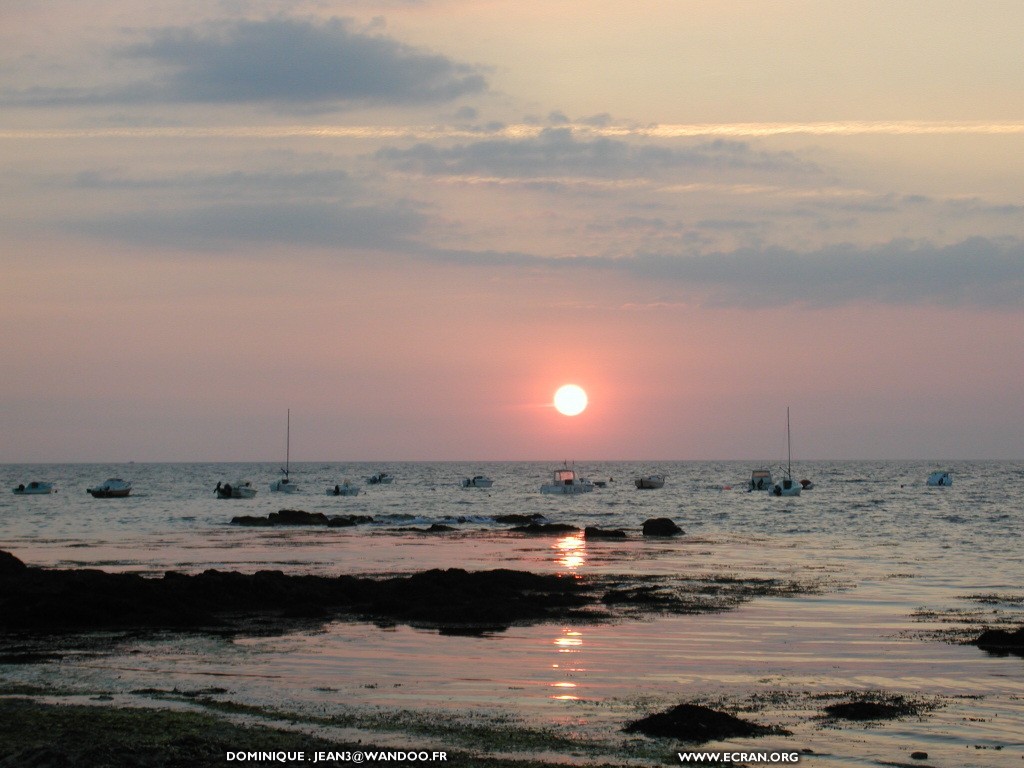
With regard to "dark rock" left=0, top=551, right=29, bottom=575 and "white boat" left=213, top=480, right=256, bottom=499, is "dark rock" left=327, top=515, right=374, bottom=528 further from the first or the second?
"white boat" left=213, top=480, right=256, bottom=499

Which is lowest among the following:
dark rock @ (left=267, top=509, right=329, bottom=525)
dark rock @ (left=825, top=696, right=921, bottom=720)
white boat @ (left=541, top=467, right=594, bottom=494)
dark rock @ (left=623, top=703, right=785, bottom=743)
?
white boat @ (left=541, top=467, right=594, bottom=494)

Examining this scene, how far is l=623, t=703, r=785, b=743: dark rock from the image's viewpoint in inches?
547

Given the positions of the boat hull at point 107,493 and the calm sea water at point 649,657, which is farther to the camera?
the boat hull at point 107,493

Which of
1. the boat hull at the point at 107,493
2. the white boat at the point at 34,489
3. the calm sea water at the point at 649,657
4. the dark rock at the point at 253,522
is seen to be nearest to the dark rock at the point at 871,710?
the calm sea water at the point at 649,657

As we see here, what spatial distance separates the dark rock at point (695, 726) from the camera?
1390 cm

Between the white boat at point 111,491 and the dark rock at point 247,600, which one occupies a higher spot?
the dark rock at point 247,600

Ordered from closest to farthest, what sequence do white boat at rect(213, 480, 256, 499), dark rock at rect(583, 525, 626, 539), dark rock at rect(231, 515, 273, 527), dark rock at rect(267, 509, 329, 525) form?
dark rock at rect(583, 525, 626, 539) < dark rock at rect(231, 515, 273, 527) < dark rock at rect(267, 509, 329, 525) < white boat at rect(213, 480, 256, 499)

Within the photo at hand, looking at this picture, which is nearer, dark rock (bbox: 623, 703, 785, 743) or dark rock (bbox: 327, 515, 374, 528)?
dark rock (bbox: 623, 703, 785, 743)

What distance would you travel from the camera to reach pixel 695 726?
14062 millimetres

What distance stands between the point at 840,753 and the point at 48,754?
9115 mm

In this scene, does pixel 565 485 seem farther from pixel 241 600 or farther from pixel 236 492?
pixel 241 600

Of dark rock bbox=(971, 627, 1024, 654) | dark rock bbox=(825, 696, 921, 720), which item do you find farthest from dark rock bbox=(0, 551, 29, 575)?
dark rock bbox=(971, 627, 1024, 654)

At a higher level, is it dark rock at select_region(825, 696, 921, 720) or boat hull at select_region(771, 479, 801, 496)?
dark rock at select_region(825, 696, 921, 720)

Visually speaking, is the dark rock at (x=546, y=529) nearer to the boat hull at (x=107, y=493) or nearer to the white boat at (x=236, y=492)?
the white boat at (x=236, y=492)
